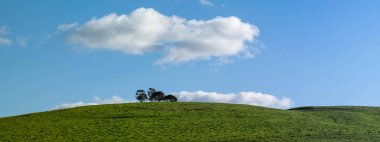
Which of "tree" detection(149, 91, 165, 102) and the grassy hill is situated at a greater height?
"tree" detection(149, 91, 165, 102)

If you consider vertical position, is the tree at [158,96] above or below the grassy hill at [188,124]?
above

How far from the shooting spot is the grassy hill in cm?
6241

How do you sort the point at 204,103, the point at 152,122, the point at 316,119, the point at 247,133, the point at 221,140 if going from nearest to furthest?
the point at 221,140, the point at 247,133, the point at 152,122, the point at 316,119, the point at 204,103

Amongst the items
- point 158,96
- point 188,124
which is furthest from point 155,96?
point 188,124

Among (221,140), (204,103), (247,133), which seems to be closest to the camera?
(221,140)

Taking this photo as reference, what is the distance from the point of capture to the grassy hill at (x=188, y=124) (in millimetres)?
62406

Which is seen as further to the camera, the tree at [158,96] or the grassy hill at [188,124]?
the tree at [158,96]

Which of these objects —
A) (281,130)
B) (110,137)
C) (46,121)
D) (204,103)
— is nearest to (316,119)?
(281,130)

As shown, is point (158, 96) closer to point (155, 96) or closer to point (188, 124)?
point (155, 96)

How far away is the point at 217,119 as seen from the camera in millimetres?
73750

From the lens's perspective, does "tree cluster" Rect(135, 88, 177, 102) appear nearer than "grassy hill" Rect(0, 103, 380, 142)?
No

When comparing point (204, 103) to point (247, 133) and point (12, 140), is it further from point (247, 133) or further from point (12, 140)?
point (12, 140)

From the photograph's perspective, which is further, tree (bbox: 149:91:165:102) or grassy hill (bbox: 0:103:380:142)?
tree (bbox: 149:91:165:102)

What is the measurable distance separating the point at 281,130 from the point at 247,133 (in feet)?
15.5
